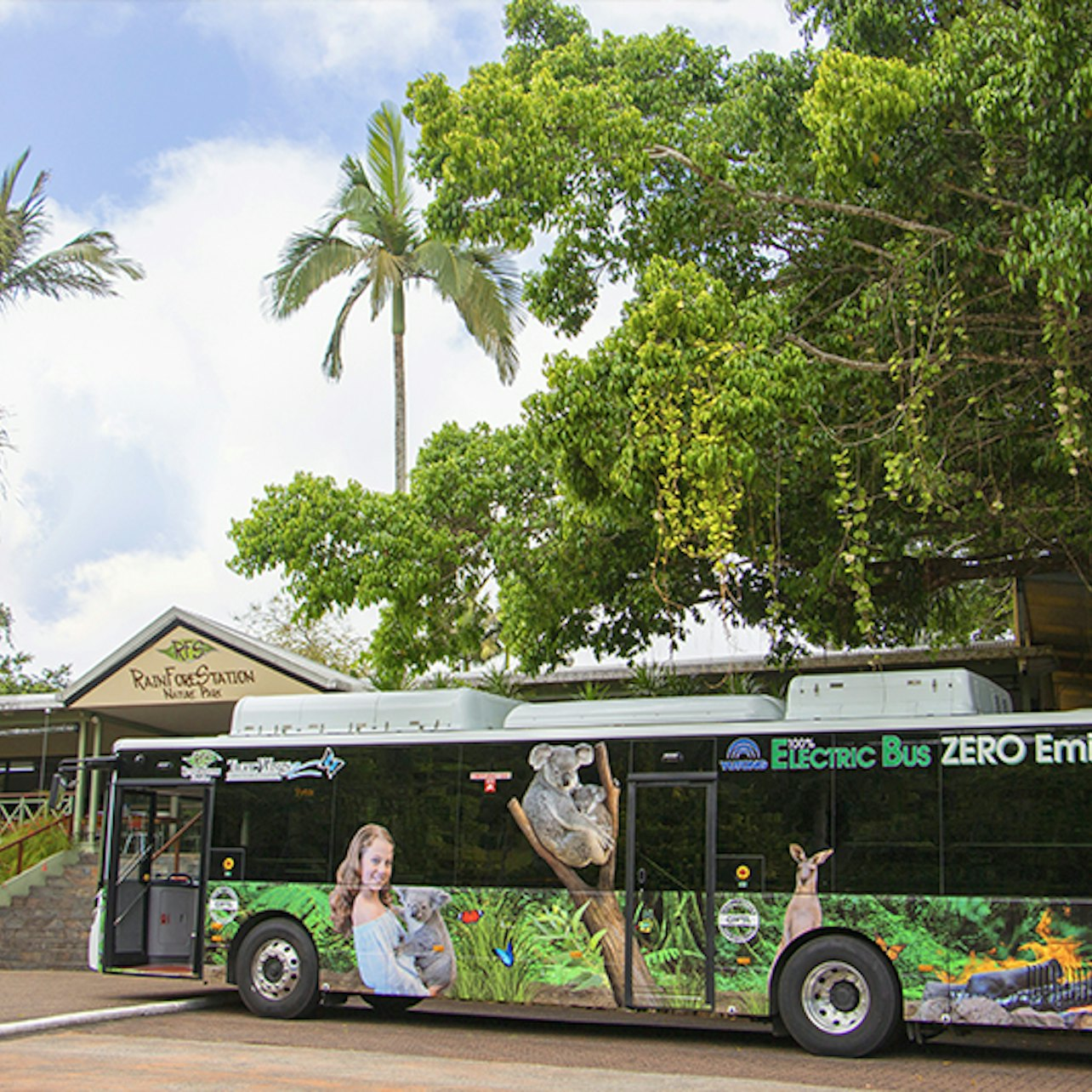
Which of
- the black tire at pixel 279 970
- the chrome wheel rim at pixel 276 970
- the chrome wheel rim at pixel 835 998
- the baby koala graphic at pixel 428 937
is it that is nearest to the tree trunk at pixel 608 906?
the baby koala graphic at pixel 428 937

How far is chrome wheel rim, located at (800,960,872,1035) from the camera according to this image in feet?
34.3

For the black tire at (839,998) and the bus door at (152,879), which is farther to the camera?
the bus door at (152,879)

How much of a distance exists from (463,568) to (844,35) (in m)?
8.21

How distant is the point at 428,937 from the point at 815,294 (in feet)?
25.5

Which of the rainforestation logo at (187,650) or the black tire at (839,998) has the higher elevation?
the rainforestation logo at (187,650)

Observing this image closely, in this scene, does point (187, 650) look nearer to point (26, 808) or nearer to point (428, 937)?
point (26, 808)

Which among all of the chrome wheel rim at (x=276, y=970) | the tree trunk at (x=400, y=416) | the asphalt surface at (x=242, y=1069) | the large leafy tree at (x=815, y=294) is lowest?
the asphalt surface at (x=242, y=1069)

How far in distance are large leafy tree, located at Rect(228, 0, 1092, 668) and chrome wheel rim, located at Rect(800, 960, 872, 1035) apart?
3601mm

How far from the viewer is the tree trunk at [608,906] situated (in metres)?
11.1

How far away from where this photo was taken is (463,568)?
17.8 metres

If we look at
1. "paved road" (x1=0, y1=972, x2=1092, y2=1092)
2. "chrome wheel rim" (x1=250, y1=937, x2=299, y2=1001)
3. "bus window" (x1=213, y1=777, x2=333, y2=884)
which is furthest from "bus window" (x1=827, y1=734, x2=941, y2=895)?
"chrome wheel rim" (x1=250, y1=937, x2=299, y2=1001)

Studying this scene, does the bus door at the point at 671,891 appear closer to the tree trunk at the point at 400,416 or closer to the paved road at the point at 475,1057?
the paved road at the point at 475,1057

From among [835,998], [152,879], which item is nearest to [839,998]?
[835,998]

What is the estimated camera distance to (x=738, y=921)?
1088cm
